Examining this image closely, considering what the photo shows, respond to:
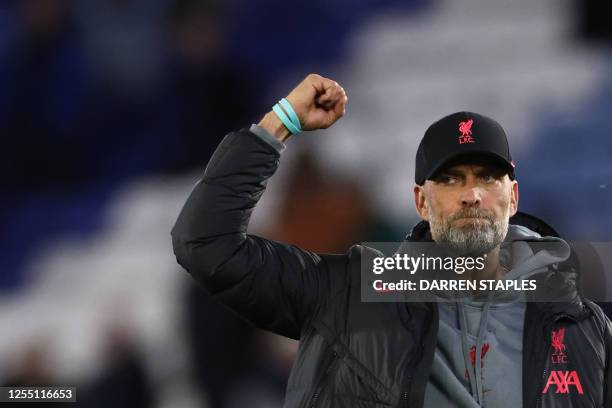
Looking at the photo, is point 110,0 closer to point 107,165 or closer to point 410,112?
point 107,165

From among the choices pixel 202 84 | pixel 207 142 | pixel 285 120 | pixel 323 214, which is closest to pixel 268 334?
pixel 323 214

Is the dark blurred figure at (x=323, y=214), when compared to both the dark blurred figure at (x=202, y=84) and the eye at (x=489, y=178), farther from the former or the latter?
the eye at (x=489, y=178)

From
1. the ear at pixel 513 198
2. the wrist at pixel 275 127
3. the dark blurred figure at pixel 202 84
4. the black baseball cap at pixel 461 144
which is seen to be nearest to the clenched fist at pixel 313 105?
the wrist at pixel 275 127

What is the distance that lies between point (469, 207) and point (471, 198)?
16 mm

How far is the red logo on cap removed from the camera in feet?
4.78

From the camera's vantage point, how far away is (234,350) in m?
2.57

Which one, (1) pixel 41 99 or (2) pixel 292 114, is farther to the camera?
(1) pixel 41 99

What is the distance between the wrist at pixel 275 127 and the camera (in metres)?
1.37

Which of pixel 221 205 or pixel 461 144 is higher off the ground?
pixel 461 144

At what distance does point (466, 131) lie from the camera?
1469 mm

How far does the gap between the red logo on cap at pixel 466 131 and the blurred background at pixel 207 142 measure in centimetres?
111

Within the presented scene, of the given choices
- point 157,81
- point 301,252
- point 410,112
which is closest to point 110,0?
point 157,81

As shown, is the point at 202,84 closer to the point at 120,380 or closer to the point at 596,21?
the point at 120,380

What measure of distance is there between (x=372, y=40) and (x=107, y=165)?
914 mm
